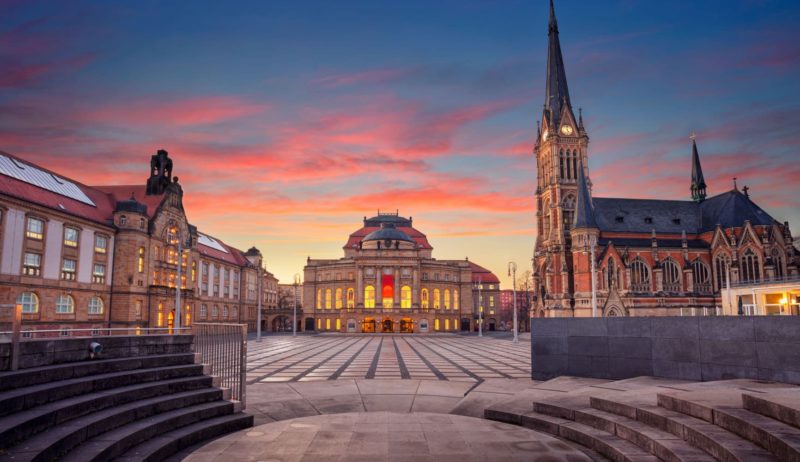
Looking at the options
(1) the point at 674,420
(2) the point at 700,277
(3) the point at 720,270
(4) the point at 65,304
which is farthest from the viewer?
(2) the point at 700,277

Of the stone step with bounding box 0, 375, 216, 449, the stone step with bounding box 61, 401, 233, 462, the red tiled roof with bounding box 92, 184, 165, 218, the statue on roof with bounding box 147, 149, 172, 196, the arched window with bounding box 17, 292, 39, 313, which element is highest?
the statue on roof with bounding box 147, 149, 172, 196

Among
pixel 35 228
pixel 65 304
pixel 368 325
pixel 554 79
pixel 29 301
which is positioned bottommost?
pixel 368 325

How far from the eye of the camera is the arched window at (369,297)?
105106 millimetres

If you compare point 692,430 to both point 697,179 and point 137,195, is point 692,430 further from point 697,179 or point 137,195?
point 697,179

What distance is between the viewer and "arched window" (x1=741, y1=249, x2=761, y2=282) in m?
78.6

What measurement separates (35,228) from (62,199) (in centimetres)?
603

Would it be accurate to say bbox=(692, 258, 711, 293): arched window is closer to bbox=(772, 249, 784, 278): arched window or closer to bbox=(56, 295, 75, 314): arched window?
bbox=(772, 249, 784, 278): arched window

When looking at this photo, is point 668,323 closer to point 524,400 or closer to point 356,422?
point 524,400

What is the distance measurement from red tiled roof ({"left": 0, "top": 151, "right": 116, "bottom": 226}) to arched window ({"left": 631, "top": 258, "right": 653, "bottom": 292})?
73.7 metres

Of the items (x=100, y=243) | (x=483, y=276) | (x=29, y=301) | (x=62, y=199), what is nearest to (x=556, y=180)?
(x=483, y=276)

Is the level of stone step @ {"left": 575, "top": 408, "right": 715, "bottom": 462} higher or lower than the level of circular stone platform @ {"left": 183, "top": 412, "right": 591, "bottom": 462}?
higher

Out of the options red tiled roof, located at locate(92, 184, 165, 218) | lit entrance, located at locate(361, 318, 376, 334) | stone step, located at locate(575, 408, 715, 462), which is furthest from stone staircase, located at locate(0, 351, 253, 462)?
lit entrance, located at locate(361, 318, 376, 334)

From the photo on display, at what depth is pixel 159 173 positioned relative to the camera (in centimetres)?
6850

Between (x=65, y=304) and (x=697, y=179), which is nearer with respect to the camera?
(x=65, y=304)
